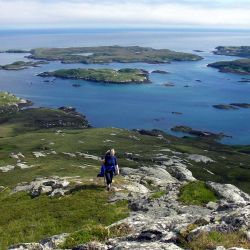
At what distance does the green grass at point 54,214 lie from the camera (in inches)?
1067

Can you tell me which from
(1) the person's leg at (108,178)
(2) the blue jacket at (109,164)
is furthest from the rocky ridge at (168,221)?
(2) the blue jacket at (109,164)

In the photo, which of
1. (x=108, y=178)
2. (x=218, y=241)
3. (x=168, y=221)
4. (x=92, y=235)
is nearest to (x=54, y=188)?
(x=108, y=178)

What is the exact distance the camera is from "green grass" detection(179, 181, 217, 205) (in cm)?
3275

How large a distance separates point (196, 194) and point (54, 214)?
10.9 m

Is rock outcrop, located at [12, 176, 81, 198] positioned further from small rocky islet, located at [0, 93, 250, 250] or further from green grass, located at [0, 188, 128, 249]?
green grass, located at [0, 188, 128, 249]

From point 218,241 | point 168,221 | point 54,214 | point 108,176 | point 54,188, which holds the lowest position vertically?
point 54,188

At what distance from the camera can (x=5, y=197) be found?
41781 mm

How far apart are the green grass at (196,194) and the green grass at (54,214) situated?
4.84m

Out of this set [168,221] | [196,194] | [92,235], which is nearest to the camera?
[92,235]

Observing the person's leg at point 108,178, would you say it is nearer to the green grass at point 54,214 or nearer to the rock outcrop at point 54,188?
the green grass at point 54,214

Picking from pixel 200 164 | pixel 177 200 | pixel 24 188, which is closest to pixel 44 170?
pixel 24 188

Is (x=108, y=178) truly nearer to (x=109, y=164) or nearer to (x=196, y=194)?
(x=109, y=164)

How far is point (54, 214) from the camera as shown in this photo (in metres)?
31.1

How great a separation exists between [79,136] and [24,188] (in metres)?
109
